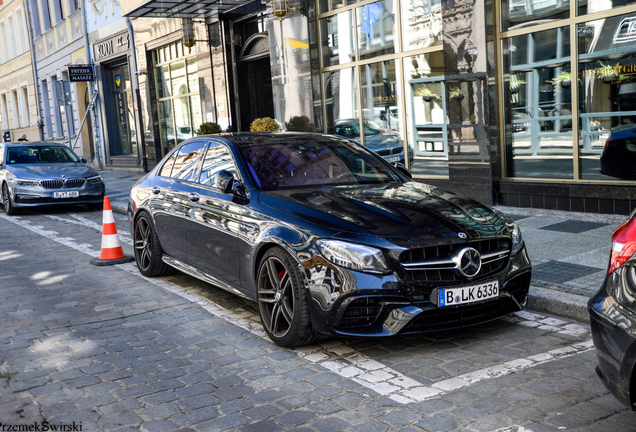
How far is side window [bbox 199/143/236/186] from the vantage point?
5.66 metres

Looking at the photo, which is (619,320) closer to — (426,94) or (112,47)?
(426,94)

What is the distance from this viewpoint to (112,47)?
77.0 feet

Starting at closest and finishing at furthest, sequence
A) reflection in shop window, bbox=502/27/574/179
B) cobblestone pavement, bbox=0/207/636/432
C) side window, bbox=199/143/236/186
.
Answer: cobblestone pavement, bbox=0/207/636/432
side window, bbox=199/143/236/186
reflection in shop window, bbox=502/27/574/179

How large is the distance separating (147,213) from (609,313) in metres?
5.21

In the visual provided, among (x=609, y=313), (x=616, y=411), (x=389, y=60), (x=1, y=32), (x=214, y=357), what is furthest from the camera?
(x=1, y=32)

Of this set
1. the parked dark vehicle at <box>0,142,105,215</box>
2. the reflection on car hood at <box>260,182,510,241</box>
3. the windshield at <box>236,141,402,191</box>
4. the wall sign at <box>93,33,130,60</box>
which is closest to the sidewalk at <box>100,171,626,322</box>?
the reflection on car hood at <box>260,182,510,241</box>

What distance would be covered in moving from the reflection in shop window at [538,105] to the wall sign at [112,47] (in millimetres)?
15700

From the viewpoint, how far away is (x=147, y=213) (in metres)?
7.03

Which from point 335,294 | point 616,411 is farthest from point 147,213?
point 616,411

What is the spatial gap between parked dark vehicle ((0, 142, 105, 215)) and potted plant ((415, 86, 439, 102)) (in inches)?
266

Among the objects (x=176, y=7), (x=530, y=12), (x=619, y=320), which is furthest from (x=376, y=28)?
(x=619, y=320)

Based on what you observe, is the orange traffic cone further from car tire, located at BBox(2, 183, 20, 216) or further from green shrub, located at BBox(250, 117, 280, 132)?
car tire, located at BBox(2, 183, 20, 216)

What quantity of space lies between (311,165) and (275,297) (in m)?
1.36

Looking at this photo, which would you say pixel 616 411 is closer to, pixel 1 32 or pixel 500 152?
pixel 500 152
